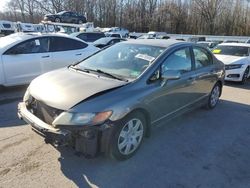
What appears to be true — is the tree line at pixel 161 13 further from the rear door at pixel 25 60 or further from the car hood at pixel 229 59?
the rear door at pixel 25 60

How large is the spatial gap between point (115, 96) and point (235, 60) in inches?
294

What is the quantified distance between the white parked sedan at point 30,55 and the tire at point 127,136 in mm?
4173

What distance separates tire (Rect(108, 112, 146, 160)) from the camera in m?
3.33

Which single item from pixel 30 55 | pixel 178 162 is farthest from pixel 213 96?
pixel 30 55

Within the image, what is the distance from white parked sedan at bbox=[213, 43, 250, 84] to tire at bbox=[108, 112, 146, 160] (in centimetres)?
654

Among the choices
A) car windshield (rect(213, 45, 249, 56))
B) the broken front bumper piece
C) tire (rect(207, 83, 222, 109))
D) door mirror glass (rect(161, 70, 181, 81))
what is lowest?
tire (rect(207, 83, 222, 109))

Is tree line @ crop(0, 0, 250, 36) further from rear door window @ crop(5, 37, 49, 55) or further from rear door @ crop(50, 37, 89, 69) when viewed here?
rear door window @ crop(5, 37, 49, 55)

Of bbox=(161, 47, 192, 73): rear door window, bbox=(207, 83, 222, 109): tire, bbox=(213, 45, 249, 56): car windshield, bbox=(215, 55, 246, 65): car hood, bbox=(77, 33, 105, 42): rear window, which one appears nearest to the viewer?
bbox=(161, 47, 192, 73): rear door window

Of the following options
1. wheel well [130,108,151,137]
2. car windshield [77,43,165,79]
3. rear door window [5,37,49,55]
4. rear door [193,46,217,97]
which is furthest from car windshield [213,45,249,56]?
wheel well [130,108,151,137]

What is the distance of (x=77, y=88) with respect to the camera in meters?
3.47

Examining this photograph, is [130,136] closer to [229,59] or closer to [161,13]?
[229,59]

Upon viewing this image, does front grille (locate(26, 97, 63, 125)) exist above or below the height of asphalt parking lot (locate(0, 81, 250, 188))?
above

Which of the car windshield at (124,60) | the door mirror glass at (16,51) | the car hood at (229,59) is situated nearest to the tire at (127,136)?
the car windshield at (124,60)

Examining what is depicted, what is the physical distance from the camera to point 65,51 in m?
7.69
